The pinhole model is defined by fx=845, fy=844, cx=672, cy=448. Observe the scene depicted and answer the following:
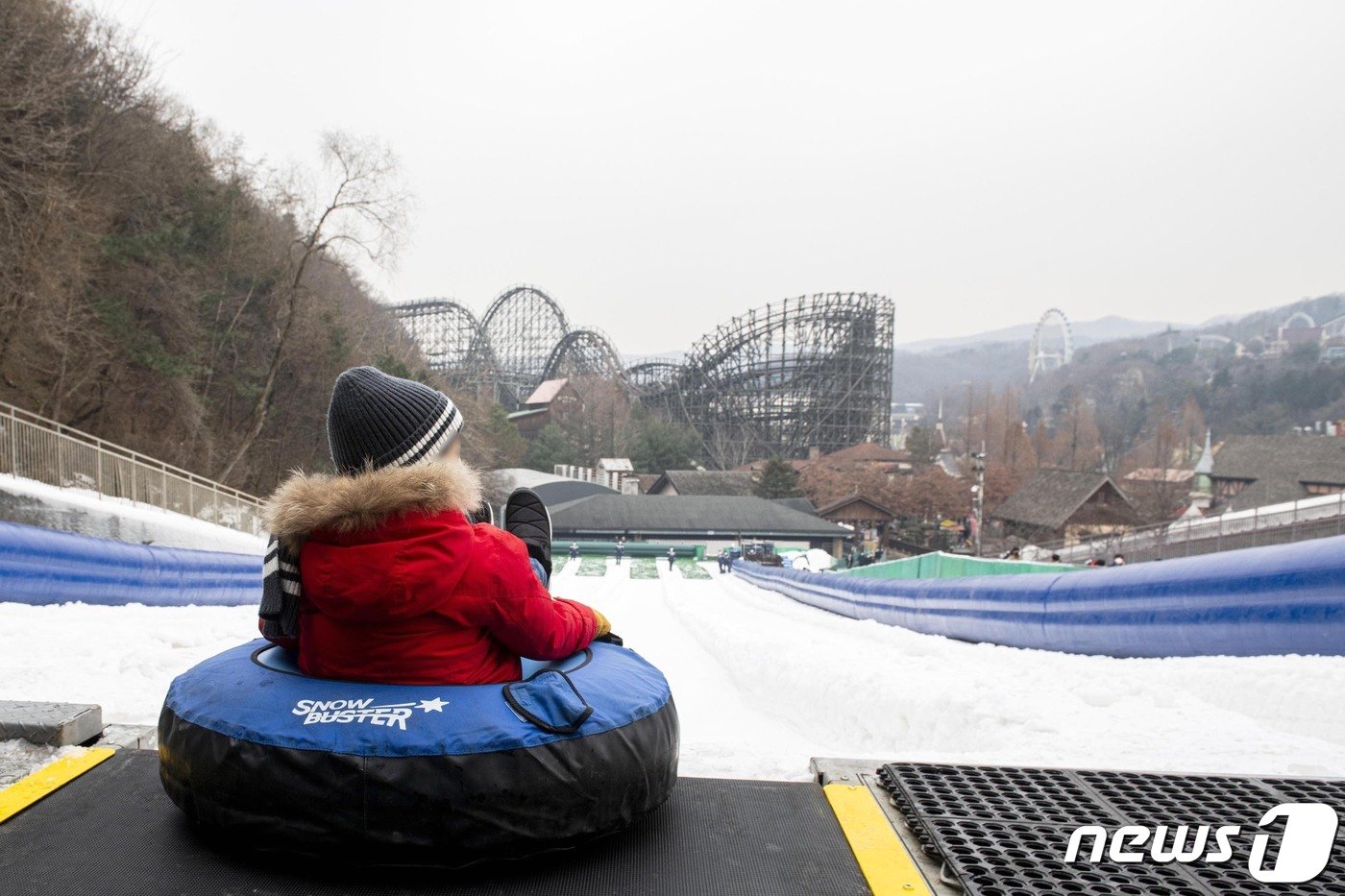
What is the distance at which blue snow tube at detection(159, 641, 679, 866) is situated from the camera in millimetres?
1576

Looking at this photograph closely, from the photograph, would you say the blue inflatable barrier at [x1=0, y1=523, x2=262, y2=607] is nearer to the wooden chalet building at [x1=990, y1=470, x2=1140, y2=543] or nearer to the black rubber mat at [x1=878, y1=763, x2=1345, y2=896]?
the black rubber mat at [x1=878, y1=763, x2=1345, y2=896]

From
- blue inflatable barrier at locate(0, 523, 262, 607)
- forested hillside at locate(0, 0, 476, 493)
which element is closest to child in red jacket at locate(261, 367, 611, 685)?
blue inflatable barrier at locate(0, 523, 262, 607)

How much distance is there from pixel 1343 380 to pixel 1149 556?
61.0 m

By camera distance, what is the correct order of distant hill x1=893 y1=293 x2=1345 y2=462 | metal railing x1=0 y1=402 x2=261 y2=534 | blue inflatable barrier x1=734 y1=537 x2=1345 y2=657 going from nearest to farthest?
1. blue inflatable barrier x1=734 y1=537 x2=1345 y2=657
2. metal railing x1=0 y1=402 x2=261 y2=534
3. distant hill x1=893 y1=293 x2=1345 y2=462

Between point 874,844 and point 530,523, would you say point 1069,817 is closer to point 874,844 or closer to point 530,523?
point 874,844

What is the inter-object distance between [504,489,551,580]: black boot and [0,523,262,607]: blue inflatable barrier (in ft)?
15.8

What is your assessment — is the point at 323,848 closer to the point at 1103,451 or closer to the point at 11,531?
the point at 11,531

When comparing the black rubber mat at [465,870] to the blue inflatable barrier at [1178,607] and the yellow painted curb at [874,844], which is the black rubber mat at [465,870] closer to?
the yellow painted curb at [874,844]

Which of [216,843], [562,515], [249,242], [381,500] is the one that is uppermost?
[249,242]

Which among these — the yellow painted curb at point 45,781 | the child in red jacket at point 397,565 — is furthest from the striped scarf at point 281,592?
the yellow painted curb at point 45,781

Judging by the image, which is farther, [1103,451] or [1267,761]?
[1103,451]

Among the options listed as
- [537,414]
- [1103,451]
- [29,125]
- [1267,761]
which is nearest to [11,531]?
[1267,761]

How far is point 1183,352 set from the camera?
383 ft

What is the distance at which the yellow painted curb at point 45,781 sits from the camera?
1.76 metres
